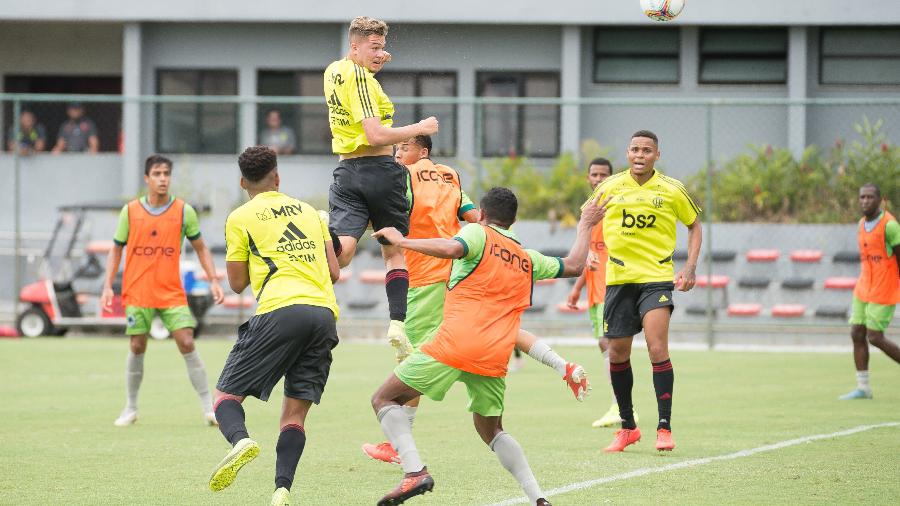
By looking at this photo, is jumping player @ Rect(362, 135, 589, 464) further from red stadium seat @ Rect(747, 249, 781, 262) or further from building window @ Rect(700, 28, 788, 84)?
building window @ Rect(700, 28, 788, 84)

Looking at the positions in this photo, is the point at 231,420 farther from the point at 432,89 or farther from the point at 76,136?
the point at 76,136

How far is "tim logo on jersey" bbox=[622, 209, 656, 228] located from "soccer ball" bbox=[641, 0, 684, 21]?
2.75 metres

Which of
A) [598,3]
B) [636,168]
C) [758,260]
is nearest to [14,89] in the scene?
[598,3]

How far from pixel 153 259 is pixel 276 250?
464 cm

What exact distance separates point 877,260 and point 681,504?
23.5ft

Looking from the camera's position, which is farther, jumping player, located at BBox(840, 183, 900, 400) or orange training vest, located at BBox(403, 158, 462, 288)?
jumping player, located at BBox(840, 183, 900, 400)

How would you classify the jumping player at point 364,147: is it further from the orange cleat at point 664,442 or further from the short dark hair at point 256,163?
the orange cleat at point 664,442

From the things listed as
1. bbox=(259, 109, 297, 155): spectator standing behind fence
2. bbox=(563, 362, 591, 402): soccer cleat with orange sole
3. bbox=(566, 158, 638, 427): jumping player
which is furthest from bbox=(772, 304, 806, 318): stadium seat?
bbox=(563, 362, 591, 402): soccer cleat with orange sole

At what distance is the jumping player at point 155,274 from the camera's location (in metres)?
11.6

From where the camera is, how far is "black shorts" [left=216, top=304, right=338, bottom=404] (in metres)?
7.31

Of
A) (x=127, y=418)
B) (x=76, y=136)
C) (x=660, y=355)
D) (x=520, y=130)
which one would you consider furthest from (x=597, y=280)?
(x=76, y=136)

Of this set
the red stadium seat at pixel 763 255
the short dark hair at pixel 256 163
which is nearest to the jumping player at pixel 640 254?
the short dark hair at pixel 256 163

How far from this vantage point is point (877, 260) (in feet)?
45.8

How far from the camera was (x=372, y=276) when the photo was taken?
2255cm
